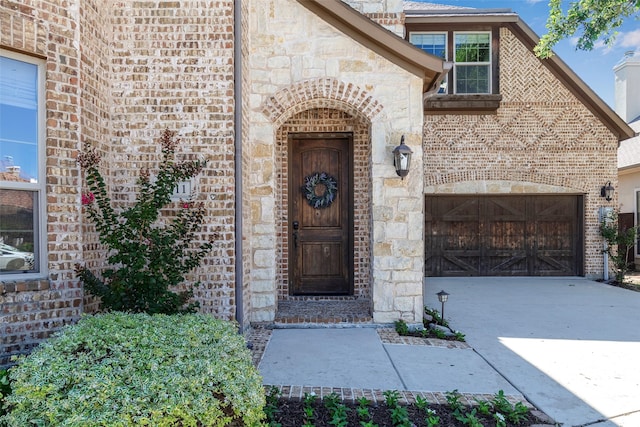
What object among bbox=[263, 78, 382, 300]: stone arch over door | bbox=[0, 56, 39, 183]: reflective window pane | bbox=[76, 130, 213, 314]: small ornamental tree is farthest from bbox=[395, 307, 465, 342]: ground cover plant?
bbox=[0, 56, 39, 183]: reflective window pane

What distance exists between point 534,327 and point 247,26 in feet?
17.8

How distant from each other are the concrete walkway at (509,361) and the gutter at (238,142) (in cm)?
73

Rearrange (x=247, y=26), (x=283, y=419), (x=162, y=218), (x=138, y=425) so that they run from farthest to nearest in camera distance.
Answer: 1. (x=247, y=26)
2. (x=162, y=218)
3. (x=283, y=419)
4. (x=138, y=425)

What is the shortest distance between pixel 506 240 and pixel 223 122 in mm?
8177

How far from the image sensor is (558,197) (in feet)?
32.5

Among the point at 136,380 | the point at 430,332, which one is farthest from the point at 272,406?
the point at 430,332

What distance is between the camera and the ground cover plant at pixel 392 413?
2734 mm

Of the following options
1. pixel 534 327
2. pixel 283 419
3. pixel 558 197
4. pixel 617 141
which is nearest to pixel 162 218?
pixel 283 419

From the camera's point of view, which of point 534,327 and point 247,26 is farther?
point 534,327

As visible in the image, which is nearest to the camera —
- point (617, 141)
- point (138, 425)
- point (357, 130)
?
point (138, 425)

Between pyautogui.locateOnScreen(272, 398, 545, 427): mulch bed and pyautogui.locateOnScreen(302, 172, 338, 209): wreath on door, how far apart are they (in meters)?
3.69

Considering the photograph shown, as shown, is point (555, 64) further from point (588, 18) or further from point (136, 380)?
point (136, 380)

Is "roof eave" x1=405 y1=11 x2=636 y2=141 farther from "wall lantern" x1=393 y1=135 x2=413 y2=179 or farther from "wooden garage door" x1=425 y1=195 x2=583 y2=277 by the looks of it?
"wall lantern" x1=393 y1=135 x2=413 y2=179

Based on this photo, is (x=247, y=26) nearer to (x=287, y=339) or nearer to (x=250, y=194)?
(x=250, y=194)
